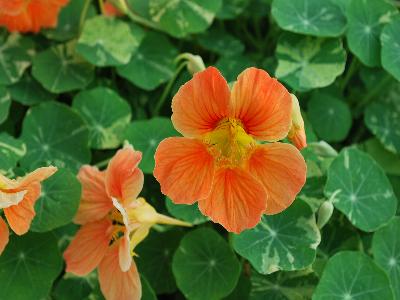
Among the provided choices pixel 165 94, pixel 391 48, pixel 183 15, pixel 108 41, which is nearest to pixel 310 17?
pixel 391 48

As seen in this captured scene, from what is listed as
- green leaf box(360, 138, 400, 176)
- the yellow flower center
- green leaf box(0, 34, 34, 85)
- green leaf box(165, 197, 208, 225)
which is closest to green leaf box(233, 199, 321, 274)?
green leaf box(165, 197, 208, 225)

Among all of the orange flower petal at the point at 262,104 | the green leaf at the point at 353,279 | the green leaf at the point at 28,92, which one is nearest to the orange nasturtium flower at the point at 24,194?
the orange flower petal at the point at 262,104

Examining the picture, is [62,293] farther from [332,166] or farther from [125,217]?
[332,166]

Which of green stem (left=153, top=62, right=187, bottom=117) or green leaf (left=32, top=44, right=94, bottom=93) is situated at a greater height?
green leaf (left=32, top=44, right=94, bottom=93)

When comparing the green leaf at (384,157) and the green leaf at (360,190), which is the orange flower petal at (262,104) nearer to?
the green leaf at (360,190)

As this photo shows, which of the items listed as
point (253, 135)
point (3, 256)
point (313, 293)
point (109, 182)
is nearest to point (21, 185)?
point (109, 182)

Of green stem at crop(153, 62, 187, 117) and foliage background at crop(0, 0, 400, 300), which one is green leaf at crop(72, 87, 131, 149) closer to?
foliage background at crop(0, 0, 400, 300)

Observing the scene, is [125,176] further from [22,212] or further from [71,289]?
[71,289]
